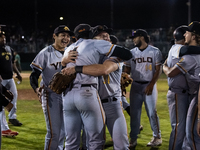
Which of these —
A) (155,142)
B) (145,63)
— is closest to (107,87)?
(145,63)

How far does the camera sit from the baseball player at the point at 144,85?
5.72 m

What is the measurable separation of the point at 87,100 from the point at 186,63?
159cm

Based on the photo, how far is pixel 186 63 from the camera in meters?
4.21

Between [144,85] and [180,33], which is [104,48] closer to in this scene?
[180,33]

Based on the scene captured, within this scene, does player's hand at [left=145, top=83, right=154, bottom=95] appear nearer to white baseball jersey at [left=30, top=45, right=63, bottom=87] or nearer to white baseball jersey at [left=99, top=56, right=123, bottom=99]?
white baseball jersey at [left=99, top=56, right=123, bottom=99]

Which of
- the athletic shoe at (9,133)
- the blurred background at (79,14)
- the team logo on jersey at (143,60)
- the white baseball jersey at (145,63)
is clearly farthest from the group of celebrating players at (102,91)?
the blurred background at (79,14)

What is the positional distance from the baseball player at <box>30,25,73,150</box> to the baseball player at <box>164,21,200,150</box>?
1796 millimetres

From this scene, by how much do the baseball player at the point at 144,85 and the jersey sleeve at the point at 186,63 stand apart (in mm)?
1501

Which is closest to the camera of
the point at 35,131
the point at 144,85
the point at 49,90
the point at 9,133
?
the point at 49,90

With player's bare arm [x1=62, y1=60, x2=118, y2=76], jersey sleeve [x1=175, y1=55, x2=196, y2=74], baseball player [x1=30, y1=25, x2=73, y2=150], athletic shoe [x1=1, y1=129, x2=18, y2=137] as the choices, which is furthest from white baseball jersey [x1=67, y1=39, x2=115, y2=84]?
athletic shoe [x1=1, y1=129, x2=18, y2=137]

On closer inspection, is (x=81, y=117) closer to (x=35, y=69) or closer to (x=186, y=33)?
(x=35, y=69)

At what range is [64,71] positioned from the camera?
12.1 ft

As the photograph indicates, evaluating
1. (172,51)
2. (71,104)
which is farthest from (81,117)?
(172,51)

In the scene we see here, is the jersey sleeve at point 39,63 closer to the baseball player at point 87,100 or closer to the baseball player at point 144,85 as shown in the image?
the baseball player at point 87,100
